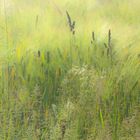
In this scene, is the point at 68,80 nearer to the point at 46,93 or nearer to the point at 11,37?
the point at 46,93

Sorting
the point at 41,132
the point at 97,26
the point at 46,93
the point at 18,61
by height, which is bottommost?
the point at 41,132

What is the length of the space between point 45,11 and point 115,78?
1.09ft

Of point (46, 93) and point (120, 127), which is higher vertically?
point (46, 93)

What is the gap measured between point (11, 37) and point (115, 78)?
0.38 m

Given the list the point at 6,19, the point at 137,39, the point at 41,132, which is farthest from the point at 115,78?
the point at 6,19

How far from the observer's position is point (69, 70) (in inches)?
46.8

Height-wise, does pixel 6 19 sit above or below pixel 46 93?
above

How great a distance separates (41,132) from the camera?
1184 millimetres

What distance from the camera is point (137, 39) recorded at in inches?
47.3

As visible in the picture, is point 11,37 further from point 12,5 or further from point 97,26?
point 97,26

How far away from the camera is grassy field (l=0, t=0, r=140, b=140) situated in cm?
117

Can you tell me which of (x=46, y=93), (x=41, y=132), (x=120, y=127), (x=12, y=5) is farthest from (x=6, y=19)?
(x=120, y=127)

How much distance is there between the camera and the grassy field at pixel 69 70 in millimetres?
1173

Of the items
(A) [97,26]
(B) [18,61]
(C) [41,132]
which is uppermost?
(A) [97,26]
